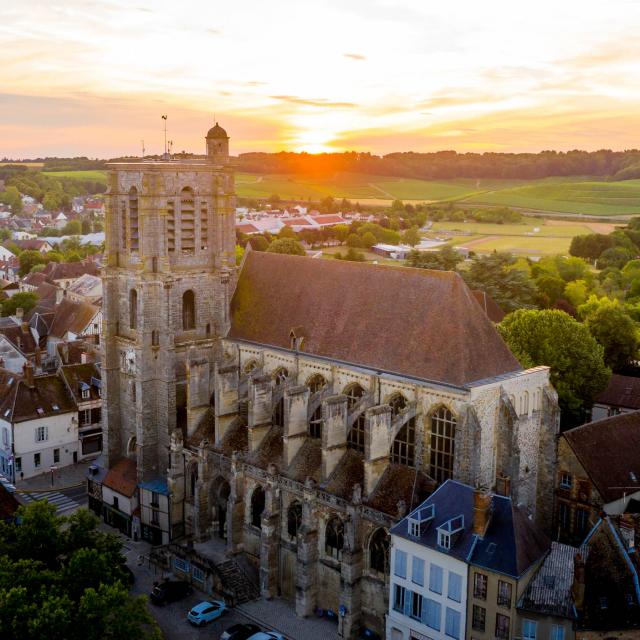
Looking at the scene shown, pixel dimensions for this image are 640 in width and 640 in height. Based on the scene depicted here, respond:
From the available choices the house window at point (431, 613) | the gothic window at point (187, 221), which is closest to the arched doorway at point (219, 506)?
the gothic window at point (187, 221)

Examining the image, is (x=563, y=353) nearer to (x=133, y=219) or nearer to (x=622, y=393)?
(x=622, y=393)

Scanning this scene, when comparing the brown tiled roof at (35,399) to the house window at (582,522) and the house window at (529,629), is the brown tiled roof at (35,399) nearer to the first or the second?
the house window at (582,522)

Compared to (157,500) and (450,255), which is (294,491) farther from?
(450,255)

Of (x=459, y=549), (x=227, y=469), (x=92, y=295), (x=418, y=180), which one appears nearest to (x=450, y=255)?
(x=92, y=295)

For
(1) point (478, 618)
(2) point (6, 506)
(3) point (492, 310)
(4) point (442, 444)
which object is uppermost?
(3) point (492, 310)

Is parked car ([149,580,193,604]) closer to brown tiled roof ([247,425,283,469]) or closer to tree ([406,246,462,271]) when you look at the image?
brown tiled roof ([247,425,283,469])

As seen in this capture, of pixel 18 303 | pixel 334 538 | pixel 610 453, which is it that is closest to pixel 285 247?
pixel 18 303
